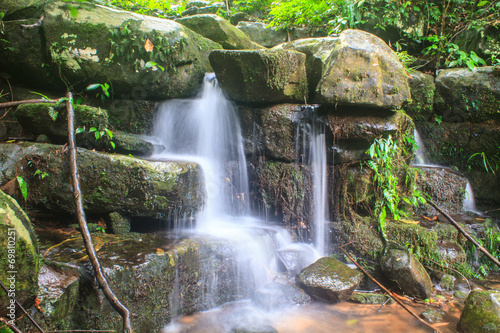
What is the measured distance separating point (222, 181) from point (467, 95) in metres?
5.40

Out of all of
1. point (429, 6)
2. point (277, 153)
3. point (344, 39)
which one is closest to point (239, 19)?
point (429, 6)

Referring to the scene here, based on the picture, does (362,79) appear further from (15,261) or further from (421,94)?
(15,261)

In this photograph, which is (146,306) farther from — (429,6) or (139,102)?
(429,6)

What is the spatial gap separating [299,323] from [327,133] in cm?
293

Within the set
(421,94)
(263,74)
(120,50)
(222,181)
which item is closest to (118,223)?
(222,181)

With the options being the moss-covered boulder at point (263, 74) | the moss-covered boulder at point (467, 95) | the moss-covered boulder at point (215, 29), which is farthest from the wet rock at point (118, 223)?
the moss-covered boulder at point (467, 95)

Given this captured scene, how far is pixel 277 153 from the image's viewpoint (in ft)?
17.2

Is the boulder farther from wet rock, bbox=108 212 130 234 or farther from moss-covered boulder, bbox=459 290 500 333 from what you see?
moss-covered boulder, bbox=459 290 500 333

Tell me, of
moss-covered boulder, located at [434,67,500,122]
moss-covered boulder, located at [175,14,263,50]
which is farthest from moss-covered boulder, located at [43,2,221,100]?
moss-covered boulder, located at [434,67,500,122]

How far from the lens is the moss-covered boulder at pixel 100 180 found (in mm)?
3758

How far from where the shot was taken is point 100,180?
3844mm

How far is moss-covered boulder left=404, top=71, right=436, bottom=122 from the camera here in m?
6.49

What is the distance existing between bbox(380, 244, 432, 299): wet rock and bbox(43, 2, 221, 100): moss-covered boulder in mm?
4772

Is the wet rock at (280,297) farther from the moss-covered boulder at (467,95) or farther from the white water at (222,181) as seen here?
the moss-covered boulder at (467,95)
